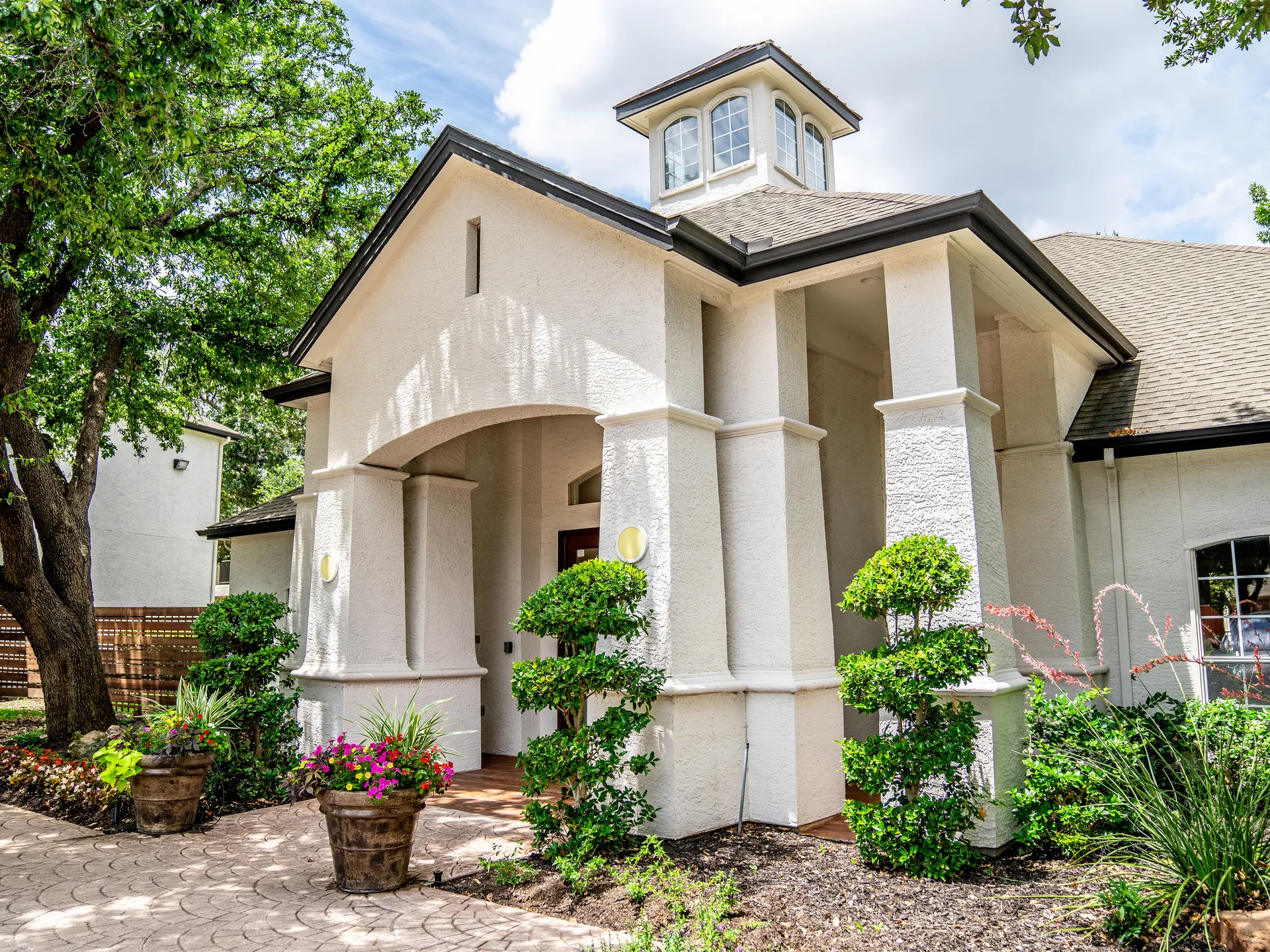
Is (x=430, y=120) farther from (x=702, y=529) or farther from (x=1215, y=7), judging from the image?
(x=1215, y=7)

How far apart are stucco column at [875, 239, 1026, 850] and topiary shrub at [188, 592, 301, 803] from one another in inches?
240

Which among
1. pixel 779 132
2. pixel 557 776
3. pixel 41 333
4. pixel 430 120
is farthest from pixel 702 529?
pixel 430 120

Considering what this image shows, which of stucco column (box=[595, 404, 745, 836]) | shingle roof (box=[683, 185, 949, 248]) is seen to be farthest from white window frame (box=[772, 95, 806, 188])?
stucco column (box=[595, 404, 745, 836])

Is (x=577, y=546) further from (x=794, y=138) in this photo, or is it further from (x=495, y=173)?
(x=794, y=138)

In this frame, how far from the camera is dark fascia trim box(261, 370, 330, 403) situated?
10.9m

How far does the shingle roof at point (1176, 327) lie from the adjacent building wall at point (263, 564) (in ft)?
34.3

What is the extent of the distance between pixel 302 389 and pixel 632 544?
5.89 meters

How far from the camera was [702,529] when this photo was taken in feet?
23.8

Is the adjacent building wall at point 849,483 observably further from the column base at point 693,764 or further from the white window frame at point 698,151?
the white window frame at point 698,151

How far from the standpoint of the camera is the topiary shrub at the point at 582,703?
20.6 feet

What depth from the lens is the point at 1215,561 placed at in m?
8.43

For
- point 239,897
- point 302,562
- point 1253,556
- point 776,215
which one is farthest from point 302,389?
point 1253,556

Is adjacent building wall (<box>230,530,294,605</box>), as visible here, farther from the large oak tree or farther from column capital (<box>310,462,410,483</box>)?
column capital (<box>310,462,410,483</box>)

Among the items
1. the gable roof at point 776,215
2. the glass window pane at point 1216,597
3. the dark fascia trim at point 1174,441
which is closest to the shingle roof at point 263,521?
the gable roof at point 776,215
